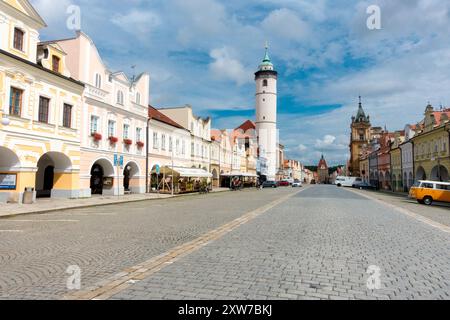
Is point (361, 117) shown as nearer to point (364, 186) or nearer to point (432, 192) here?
point (364, 186)

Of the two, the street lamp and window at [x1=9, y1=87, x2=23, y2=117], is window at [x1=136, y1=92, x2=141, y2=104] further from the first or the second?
the street lamp

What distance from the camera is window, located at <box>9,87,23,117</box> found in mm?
20609

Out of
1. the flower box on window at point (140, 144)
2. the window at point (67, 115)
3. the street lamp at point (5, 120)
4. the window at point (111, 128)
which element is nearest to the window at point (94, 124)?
the window at point (111, 128)

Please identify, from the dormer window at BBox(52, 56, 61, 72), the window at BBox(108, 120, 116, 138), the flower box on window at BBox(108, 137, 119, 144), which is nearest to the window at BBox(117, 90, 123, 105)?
the window at BBox(108, 120, 116, 138)

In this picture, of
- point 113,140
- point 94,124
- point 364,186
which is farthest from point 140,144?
point 364,186

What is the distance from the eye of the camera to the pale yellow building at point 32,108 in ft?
66.5

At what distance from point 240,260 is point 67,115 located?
22.0 meters

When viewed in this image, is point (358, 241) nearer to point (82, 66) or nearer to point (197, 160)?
point (82, 66)

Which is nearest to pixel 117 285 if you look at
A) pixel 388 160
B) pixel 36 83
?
pixel 36 83

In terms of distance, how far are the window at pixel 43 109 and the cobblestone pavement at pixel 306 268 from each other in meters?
17.6

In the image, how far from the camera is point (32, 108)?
2191 cm

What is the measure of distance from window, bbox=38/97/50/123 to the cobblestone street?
39.9ft

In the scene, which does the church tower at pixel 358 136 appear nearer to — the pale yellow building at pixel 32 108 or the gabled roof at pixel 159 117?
the gabled roof at pixel 159 117

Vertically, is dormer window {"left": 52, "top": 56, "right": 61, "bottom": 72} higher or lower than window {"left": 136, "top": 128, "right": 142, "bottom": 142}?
higher
